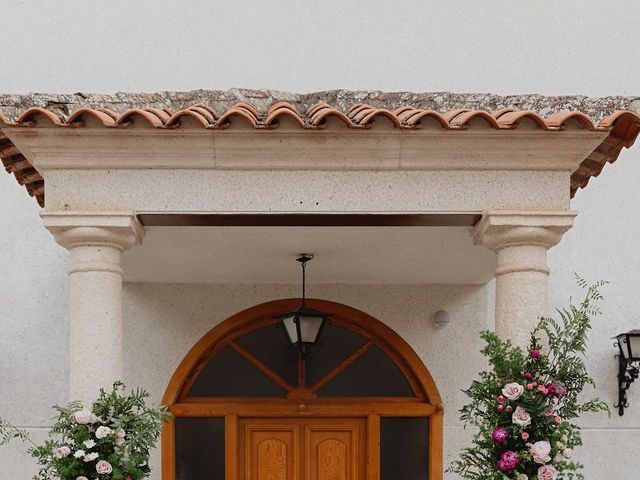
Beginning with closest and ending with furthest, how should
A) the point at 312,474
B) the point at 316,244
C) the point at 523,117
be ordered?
the point at 523,117, the point at 316,244, the point at 312,474

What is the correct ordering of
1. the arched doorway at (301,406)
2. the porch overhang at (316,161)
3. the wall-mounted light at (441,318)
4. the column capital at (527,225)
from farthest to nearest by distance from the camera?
the wall-mounted light at (441,318) → the arched doorway at (301,406) → the column capital at (527,225) → the porch overhang at (316,161)

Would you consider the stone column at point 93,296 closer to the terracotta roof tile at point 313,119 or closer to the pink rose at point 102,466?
the pink rose at point 102,466

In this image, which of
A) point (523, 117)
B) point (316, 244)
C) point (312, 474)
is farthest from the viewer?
point (312, 474)

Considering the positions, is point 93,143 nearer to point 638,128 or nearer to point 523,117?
point 523,117

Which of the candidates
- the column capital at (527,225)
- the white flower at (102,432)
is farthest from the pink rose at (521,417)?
the white flower at (102,432)

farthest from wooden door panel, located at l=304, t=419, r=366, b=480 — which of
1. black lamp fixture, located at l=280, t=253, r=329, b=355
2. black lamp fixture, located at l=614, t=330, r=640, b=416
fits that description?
black lamp fixture, located at l=614, t=330, r=640, b=416

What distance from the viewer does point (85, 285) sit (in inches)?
231

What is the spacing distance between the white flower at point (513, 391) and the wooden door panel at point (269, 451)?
336cm

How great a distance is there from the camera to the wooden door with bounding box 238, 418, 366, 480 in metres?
8.51

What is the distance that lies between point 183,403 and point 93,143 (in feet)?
10.8

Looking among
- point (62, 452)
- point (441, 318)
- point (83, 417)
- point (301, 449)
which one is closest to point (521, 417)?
point (83, 417)

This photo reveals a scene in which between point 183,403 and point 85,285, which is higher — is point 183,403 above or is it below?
below

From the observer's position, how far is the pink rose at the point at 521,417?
547 centimetres

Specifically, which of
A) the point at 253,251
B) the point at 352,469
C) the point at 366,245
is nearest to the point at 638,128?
the point at 366,245
